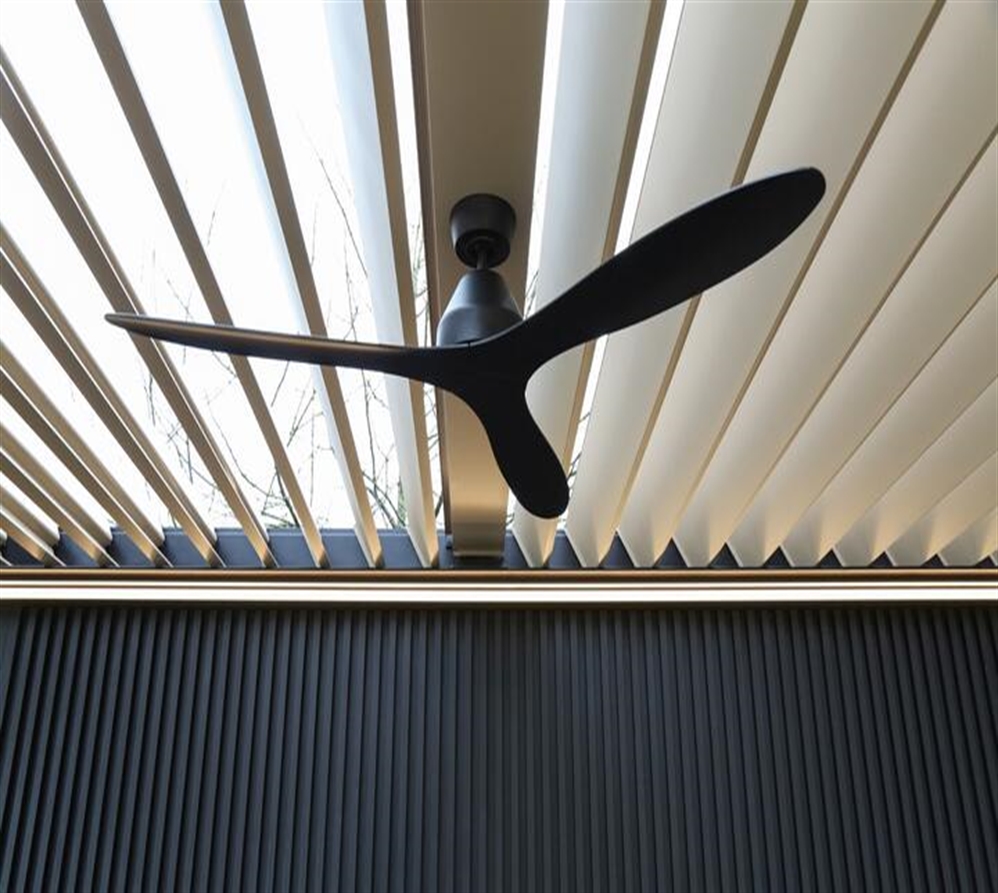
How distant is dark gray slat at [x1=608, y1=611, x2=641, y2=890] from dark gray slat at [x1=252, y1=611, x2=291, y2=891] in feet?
4.22

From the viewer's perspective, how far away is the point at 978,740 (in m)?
3.91

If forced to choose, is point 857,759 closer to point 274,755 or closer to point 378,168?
point 274,755

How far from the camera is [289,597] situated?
392 centimetres

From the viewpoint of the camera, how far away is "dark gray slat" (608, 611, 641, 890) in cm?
369

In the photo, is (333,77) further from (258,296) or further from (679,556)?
(679,556)

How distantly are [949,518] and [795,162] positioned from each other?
2.09 meters

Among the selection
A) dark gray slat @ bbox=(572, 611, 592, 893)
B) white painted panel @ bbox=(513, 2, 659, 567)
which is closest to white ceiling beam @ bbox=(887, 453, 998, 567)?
dark gray slat @ bbox=(572, 611, 592, 893)

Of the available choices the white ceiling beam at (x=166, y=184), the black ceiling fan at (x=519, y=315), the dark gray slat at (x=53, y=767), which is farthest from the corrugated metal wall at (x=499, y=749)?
the black ceiling fan at (x=519, y=315)

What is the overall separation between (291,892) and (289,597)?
1.08m

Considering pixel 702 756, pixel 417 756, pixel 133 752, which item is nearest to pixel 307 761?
pixel 417 756

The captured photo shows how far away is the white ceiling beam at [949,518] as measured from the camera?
129 inches

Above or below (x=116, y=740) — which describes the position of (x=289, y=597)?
above

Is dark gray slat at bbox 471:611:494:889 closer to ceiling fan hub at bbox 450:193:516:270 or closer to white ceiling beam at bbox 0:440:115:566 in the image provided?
white ceiling beam at bbox 0:440:115:566

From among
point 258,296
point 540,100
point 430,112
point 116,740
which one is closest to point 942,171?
point 540,100
